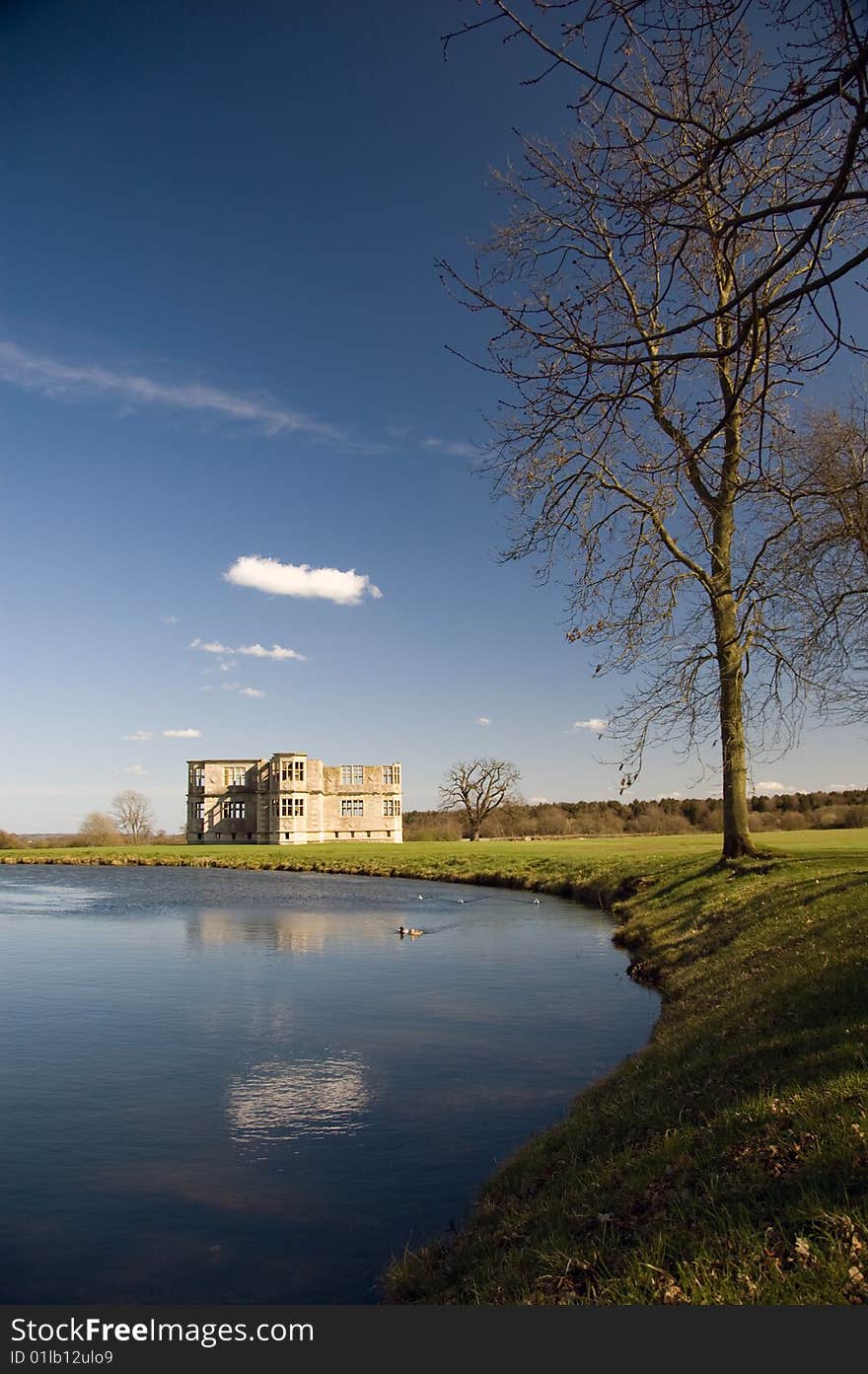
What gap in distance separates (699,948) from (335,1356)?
14658 mm

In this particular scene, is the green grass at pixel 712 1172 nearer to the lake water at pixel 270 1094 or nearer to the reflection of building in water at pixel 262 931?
the lake water at pixel 270 1094

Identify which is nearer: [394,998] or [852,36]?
[852,36]

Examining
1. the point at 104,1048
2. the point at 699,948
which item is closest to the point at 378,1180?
the point at 104,1048

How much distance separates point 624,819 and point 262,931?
88216mm

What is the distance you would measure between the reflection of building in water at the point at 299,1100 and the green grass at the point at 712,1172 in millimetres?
2807

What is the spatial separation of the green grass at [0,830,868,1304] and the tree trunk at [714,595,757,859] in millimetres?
6638

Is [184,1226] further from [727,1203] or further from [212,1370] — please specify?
[727,1203]

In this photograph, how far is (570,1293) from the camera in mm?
5195

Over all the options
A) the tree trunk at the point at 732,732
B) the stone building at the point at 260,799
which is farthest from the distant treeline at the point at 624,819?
the tree trunk at the point at 732,732

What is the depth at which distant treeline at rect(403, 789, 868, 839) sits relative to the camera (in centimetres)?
8181

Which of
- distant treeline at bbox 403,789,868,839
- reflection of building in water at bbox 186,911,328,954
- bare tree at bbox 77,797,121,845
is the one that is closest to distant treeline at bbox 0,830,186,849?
bare tree at bbox 77,797,121,845

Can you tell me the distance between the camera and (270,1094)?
1161 centimetres

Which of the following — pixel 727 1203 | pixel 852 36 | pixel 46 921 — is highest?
pixel 852 36

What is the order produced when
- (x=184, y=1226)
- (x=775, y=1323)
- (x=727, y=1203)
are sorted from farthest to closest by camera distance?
1. (x=184, y=1226)
2. (x=727, y=1203)
3. (x=775, y=1323)
